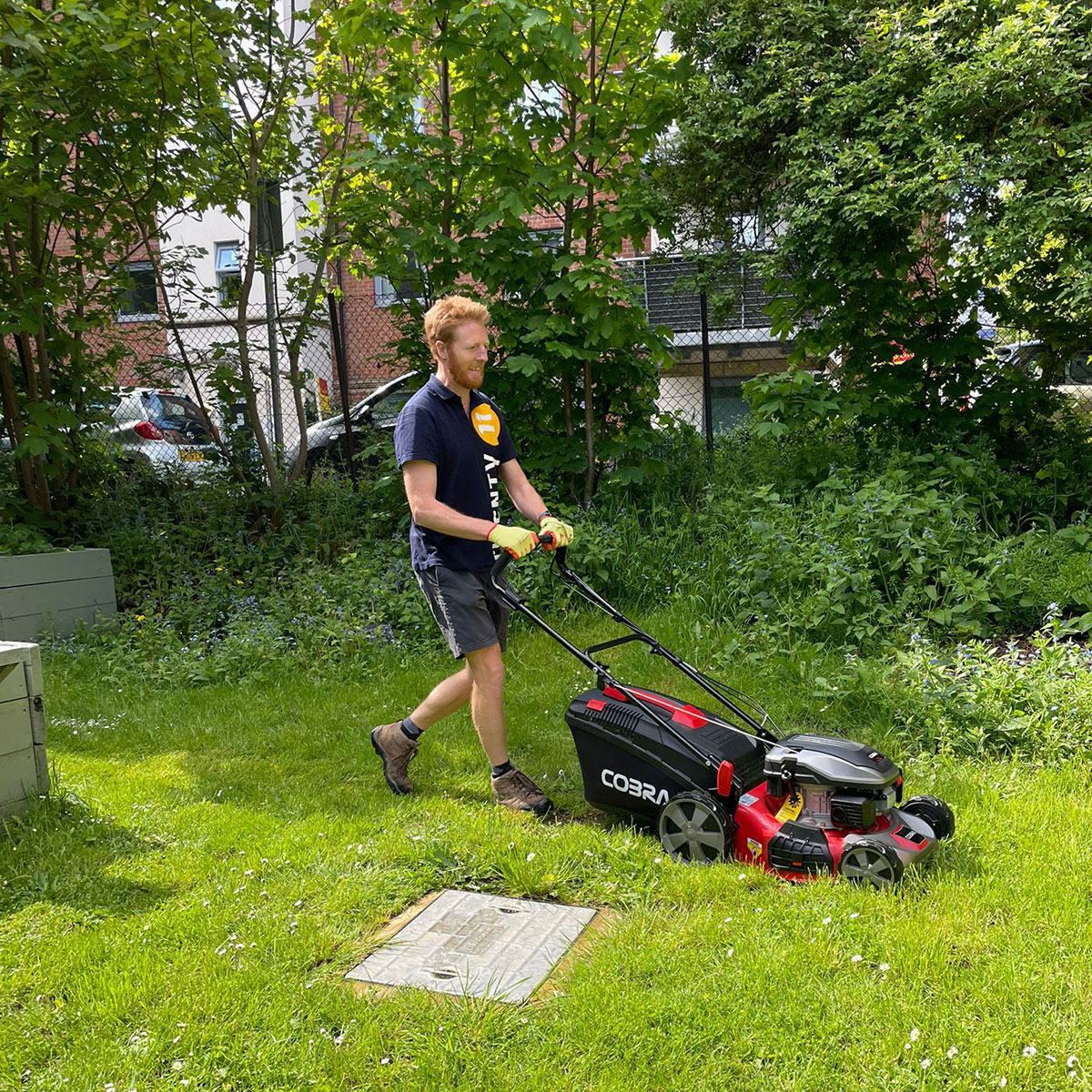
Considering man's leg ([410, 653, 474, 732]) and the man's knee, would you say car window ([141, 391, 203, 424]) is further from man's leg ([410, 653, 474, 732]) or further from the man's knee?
the man's knee

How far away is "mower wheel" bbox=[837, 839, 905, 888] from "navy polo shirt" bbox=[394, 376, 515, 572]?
1.73m

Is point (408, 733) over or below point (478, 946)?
over

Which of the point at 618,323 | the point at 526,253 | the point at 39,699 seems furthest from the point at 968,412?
the point at 39,699

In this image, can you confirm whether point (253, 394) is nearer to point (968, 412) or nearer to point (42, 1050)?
point (968, 412)

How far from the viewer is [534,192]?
6.73 m

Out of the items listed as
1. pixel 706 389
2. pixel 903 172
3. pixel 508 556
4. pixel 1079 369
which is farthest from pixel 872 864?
pixel 706 389

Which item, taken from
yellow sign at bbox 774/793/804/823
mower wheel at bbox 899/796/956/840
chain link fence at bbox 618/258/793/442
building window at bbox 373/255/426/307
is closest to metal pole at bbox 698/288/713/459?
chain link fence at bbox 618/258/793/442

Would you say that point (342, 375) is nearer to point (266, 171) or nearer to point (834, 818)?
point (266, 171)

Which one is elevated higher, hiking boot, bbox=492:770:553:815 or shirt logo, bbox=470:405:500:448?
shirt logo, bbox=470:405:500:448

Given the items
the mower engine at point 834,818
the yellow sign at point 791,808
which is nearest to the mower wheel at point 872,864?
the mower engine at point 834,818

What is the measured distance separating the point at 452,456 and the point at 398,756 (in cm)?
130

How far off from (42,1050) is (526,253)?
574cm

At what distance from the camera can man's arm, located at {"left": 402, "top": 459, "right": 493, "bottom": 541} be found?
362 cm

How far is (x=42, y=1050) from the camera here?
248cm
